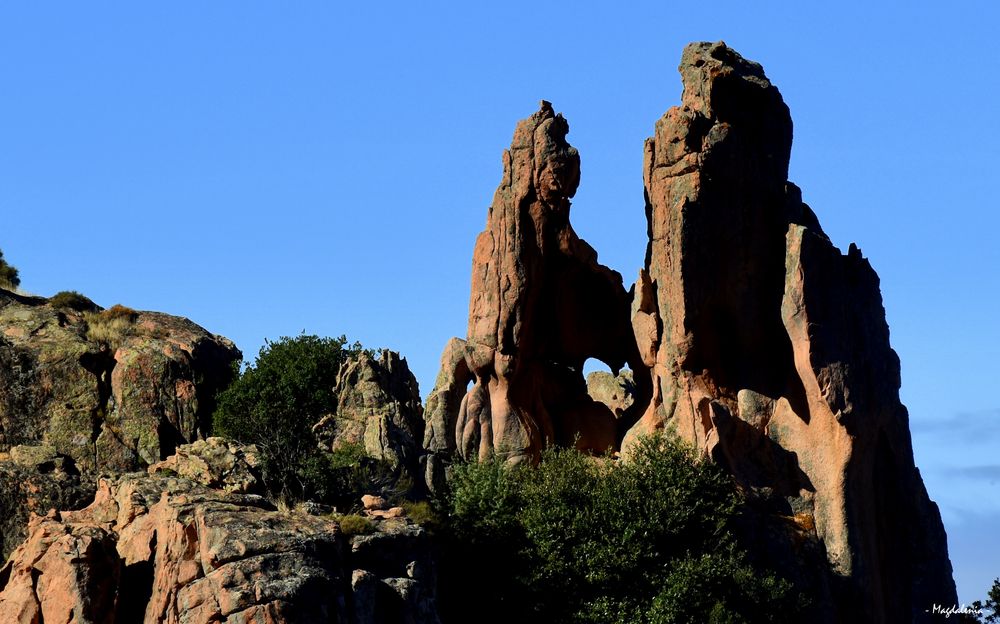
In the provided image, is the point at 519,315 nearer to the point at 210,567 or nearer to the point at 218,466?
the point at 218,466

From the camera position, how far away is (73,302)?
8275 cm

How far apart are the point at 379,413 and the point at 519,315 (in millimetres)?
5597

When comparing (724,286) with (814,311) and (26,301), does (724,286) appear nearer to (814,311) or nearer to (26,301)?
(814,311)

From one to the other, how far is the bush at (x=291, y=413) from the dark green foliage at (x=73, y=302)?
633cm

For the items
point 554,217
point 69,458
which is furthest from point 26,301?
point 554,217

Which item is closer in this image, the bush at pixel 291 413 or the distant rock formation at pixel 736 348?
the bush at pixel 291 413

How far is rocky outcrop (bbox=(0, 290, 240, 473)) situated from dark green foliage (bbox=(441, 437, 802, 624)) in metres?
14.3

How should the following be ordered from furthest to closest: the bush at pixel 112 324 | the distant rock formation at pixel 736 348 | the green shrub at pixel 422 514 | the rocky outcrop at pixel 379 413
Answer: the bush at pixel 112 324 → the rocky outcrop at pixel 379 413 → the distant rock formation at pixel 736 348 → the green shrub at pixel 422 514

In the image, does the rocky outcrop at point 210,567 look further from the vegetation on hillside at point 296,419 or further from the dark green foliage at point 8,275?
the dark green foliage at point 8,275

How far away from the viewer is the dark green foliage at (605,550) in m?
61.8

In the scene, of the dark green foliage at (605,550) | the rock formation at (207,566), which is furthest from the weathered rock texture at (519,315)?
the rock formation at (207,566)

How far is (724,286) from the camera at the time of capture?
7106 centimetres

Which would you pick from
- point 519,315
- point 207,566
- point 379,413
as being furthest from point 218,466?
point 519,315

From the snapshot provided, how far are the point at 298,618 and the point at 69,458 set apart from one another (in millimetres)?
16210
